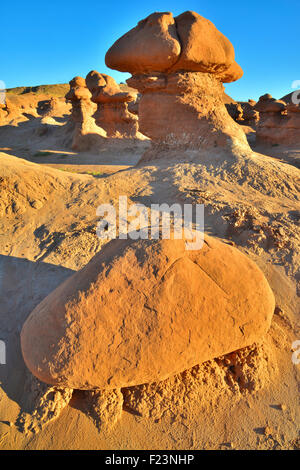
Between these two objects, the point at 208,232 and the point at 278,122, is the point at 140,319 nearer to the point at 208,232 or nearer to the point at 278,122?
the point at 208,232

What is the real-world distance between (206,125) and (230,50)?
1.96m

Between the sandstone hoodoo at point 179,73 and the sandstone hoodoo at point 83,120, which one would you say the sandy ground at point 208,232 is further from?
the sandstone hoodoo at point 83,120

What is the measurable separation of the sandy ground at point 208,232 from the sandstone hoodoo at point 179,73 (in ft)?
2.00

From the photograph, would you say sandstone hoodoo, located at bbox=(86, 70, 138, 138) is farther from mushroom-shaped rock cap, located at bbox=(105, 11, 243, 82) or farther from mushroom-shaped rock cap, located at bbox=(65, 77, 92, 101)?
mushroom-shaped rock cap, located at bbox=(105, 11, 243, 82)

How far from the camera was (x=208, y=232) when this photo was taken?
397 centimetres

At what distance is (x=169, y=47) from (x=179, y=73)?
1.90 feet

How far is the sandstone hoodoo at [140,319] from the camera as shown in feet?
6.33

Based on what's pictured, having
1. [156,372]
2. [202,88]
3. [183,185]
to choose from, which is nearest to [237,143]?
[202,88]

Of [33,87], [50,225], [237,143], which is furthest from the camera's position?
[33,87]

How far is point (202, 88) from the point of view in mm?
6289

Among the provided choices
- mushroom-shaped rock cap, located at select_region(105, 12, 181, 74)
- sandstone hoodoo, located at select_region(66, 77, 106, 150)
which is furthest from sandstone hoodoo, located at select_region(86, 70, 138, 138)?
mushroom-shaped rock cap, located at select_region(105, 12, 181, 74)

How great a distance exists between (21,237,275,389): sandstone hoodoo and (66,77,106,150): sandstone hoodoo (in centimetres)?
1220

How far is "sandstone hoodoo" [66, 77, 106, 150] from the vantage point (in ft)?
43.1
